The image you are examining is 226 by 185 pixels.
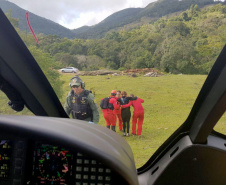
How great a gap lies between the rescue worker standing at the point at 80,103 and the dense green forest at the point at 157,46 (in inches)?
10.9

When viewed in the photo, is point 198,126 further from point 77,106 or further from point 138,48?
point 77,106

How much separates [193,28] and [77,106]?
1.33m

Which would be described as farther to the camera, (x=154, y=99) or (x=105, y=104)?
(x=105, y=104)

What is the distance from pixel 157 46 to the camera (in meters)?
2.13

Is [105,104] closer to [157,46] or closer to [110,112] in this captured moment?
[110,112]

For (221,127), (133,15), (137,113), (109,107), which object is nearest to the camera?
(221,127)

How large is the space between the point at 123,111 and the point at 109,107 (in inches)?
6.3

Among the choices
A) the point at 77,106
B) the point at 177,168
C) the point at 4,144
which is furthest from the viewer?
the point at 77,106

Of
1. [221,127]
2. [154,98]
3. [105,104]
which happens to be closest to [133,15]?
[154,98]

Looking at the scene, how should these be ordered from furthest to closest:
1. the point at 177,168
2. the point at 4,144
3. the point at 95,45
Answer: the point at 95,45 → the point at 177,168 → the point at 4,144

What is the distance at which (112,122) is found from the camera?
2572 millimetres

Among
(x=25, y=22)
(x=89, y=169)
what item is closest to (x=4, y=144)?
(x=89, y=169)

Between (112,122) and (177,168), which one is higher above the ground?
(112,122)

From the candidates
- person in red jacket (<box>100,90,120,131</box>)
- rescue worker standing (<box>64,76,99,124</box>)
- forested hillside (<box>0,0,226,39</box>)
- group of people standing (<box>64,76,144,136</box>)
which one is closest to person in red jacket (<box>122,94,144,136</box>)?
group of people standing (<box>64,76,144,136</box>)
